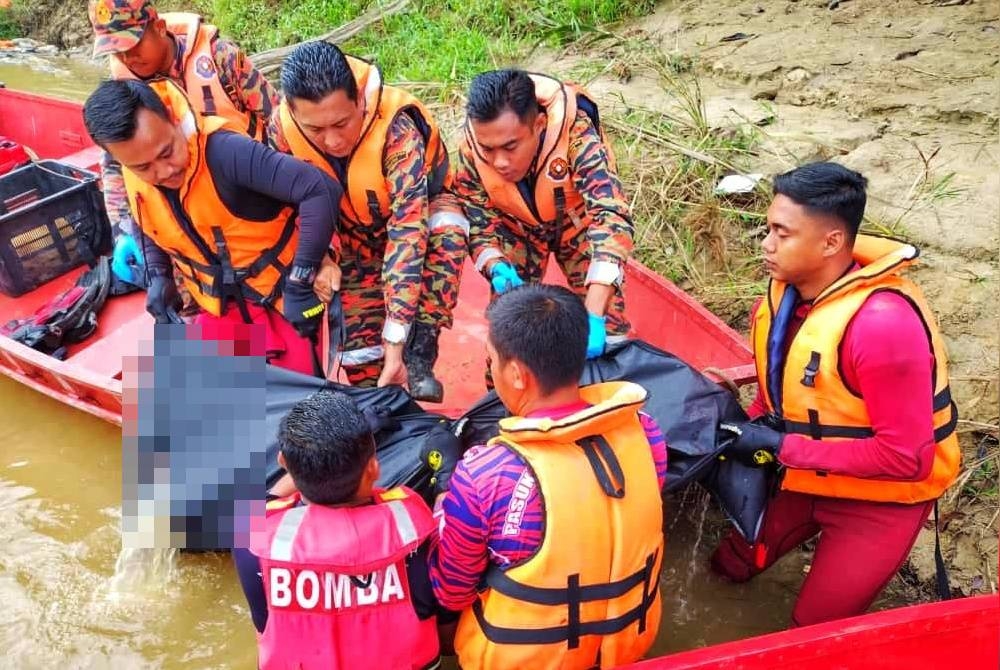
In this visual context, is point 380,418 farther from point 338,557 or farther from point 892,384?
point 892,384

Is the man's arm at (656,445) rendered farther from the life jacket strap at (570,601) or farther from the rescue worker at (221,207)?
the rescue worker at (221,207)

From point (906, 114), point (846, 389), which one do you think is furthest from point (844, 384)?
point (906, 114)

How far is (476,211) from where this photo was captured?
121 inches

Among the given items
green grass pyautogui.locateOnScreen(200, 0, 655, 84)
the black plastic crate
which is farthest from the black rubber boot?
green grass pyautogui.locateOnScreen(200, 0, 655, 84)

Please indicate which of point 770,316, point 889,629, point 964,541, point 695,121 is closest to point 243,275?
point 770,316

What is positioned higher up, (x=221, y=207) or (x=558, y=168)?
(x=558, y=168)

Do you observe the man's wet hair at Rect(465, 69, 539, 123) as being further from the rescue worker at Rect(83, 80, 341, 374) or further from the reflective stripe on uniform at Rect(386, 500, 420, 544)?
the reflective stripe on uniform at Rect(386, 500, 420, 544)

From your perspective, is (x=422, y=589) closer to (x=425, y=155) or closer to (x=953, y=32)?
(x=425, y=155)

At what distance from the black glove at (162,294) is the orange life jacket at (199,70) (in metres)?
0.71

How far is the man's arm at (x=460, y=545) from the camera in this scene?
5.49 feet

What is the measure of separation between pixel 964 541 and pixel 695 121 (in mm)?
2855

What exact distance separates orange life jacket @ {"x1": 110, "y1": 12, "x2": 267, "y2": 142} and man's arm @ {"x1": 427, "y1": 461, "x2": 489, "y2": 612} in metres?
2.19

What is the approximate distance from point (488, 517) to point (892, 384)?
102 centimetres

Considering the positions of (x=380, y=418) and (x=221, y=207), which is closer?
(x=380, y=418)
